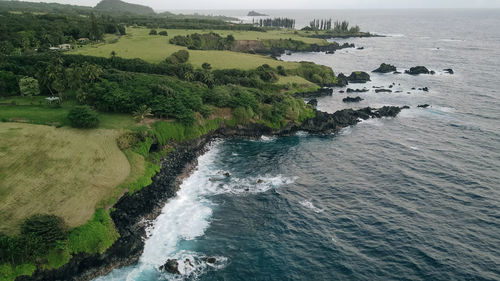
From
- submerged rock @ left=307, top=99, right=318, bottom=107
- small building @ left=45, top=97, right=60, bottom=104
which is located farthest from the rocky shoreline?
small building @ left=45, top=97, right=60, bottom=104

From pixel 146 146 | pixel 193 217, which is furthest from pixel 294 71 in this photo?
pixel 193 217

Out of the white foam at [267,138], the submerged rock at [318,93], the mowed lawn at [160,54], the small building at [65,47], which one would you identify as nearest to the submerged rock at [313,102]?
the submerged rock at [318,93]

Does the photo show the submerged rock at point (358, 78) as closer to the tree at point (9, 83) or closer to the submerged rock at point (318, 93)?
the submerged rock at point (318, 93)

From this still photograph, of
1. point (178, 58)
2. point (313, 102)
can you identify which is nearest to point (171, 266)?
point (313, 102)

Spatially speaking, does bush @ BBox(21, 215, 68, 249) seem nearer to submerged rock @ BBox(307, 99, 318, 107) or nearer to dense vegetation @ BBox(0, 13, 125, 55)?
submerged rock @ BBox(307, 99, 318, 107)

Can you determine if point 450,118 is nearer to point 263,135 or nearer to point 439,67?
point 263,135
